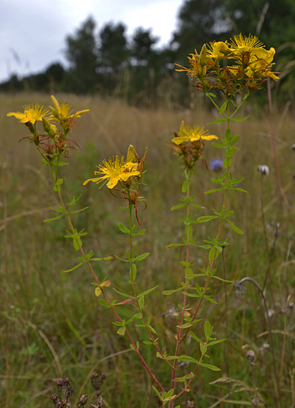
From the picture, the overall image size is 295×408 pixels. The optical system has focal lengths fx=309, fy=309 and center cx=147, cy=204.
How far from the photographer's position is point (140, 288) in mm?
1646

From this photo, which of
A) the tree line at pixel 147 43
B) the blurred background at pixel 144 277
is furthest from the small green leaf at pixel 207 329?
the tree line at pixel 147 43

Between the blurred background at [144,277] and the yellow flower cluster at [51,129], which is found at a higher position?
the yellow flower cluster at [51,129]

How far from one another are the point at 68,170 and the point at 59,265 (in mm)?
1548

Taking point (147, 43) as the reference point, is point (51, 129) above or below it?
below

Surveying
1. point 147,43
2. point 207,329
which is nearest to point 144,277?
point 207,329

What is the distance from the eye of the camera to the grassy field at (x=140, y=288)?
114 cm

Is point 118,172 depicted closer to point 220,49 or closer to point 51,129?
point 51,129

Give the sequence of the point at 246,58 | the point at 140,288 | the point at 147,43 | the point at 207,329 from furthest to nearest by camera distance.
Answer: the point at 147,43 < the point at 140,288 < the point at 207,329 < the point at 246,58

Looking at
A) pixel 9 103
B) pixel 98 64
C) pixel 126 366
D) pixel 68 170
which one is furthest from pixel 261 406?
pixel 98 64

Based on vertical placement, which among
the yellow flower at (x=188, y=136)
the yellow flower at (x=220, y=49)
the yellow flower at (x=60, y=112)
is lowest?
the yellow flower at (x=188, y=136)

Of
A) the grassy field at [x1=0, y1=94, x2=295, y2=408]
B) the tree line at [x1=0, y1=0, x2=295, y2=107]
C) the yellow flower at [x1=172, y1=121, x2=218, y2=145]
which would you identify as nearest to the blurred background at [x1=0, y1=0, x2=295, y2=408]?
the grassy field at [x1=0, y1=94, x2=295, y2=408]

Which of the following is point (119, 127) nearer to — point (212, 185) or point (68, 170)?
point (68, 170)

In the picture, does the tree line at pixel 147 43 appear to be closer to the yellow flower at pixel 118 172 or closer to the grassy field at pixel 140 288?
the grassy field at pixel 140 288

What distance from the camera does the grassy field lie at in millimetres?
1145
